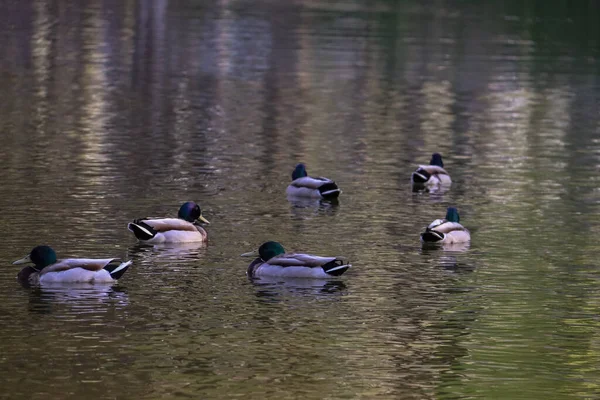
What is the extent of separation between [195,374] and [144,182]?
45.1 feet

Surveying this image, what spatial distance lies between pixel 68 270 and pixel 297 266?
3003mm

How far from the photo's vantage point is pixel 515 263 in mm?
23016

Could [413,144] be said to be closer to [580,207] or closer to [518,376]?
[580,207]

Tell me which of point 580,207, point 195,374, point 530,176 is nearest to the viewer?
point 195,374

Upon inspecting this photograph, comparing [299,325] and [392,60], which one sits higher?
[299,325]

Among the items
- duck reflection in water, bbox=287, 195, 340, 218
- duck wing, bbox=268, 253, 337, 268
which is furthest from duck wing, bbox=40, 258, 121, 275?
duck reflection in water, bbox=287, 195, 340, 218

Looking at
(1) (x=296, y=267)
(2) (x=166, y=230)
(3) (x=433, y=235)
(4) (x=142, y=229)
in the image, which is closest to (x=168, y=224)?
(2) (x=166, y=230)

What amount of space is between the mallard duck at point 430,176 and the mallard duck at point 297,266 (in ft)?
30.4

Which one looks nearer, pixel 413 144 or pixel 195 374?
pixel 195 374

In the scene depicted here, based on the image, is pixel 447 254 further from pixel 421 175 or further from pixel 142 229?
pixel 421 175

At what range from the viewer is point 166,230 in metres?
23.9

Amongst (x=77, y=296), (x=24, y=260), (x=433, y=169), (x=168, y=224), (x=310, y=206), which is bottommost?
(x=310, y=206)

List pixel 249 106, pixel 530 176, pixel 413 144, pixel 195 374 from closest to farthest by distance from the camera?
1. pixel 195 374
2. pixel 530 176
3. pixel 413 144
4. pixel 249 106

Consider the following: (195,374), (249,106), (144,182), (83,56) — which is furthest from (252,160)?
(83,56)
